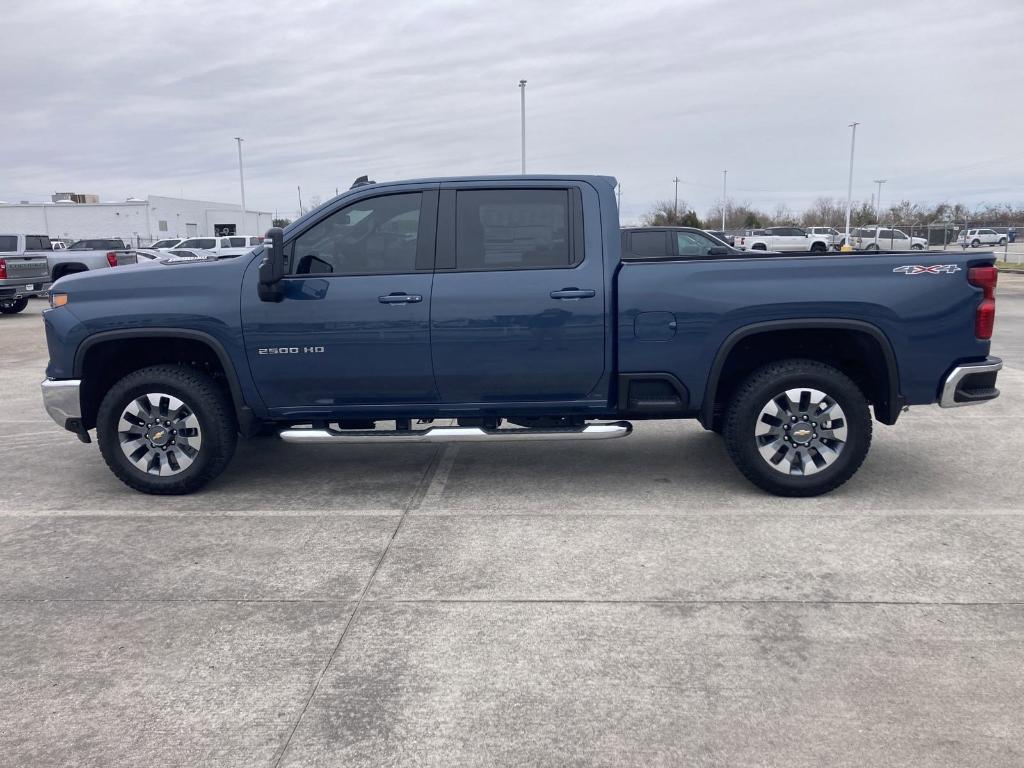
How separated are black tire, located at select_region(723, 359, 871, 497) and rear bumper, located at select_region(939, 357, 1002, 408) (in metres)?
0.48

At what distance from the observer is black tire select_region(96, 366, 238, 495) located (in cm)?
545

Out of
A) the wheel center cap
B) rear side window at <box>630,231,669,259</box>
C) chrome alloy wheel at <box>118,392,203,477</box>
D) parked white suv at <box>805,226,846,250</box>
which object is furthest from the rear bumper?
parked white suv at <box>805,226,846,250</box>

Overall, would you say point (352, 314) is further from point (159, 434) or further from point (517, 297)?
point (159, 434)

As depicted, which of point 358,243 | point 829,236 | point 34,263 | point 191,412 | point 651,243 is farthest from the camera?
point 829,236

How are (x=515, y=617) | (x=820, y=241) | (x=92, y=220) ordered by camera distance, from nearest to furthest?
(x=515, y=617), (x=820, y=241), (x=92, y=220)

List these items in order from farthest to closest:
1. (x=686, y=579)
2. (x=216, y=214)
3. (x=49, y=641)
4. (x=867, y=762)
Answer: (x=216, y=214)
(x=686, y=579)
(x=49, y=641)
(x=867, y=762)

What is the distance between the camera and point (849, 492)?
18.2 feet

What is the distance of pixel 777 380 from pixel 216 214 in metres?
75.9

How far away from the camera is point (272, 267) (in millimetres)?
5133

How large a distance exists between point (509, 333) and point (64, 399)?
2.93 m

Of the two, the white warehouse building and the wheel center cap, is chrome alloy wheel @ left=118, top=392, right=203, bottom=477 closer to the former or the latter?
the wheel center cap

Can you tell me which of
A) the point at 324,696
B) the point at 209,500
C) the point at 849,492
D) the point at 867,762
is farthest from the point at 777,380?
the point at 209,500

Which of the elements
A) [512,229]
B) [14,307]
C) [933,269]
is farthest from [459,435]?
[14,307]

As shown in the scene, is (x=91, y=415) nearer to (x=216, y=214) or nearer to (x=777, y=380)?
(x=777, y=380)
